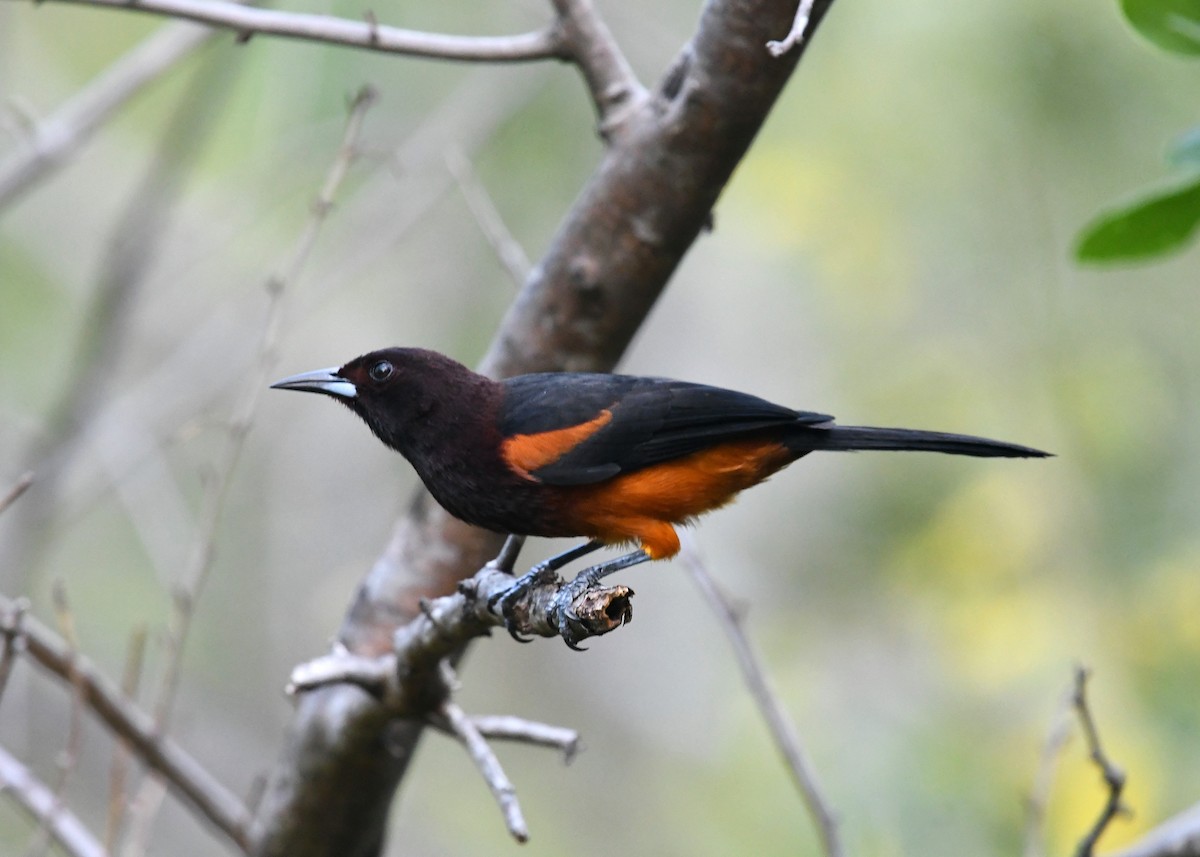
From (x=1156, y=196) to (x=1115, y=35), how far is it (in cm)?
444

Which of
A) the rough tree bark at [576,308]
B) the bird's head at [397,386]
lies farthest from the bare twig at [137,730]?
the bird's head at [397,386]

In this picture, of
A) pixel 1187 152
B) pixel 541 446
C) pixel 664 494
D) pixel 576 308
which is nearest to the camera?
pixel 1187 152

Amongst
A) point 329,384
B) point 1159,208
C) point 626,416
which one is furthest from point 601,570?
point 1159,208

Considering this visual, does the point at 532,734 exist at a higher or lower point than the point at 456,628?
lower

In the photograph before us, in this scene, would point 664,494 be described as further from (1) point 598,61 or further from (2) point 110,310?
(2) point 110,310

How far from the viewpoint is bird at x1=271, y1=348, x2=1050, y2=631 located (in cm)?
323

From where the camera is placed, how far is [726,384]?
841 centimetres

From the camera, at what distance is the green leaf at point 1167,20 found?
2.52 metres

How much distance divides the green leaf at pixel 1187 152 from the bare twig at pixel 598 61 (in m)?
1.54

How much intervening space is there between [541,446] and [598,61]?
127 centimetres

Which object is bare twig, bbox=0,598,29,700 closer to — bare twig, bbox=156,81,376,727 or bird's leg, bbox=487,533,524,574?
bare twig, bbox=156,81,376,727

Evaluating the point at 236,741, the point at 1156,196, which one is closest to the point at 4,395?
the point at 236,741

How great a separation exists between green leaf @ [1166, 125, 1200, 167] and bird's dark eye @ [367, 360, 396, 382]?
7.11ft

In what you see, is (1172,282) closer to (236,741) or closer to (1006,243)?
(1006,243)
